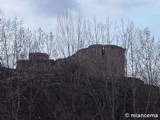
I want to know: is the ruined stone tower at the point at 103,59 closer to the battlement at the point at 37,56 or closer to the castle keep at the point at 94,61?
the castle keep at the point at 94,61

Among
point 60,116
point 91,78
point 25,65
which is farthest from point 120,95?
point 25,65

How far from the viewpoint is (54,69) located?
15750 mm

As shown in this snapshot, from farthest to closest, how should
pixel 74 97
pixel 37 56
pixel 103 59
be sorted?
pixel 37 56 < pixel 103 59 < pixel 74 97

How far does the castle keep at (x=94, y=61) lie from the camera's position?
1455cm

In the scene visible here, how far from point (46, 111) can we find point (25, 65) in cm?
185

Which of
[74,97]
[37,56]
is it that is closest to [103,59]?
[74,97]

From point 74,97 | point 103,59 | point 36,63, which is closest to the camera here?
point 74,97

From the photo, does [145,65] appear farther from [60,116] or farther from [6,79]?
[6,79]

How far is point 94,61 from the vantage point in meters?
14.8

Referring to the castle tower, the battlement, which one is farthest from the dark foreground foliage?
the battlement

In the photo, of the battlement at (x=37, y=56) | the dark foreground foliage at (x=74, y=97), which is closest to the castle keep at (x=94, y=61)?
the battlement at (x=37, y=56)

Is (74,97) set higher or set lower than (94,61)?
lower

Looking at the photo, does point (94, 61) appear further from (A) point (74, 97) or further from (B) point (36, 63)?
(B) point (36, 63)

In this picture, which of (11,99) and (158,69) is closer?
(11,99)
